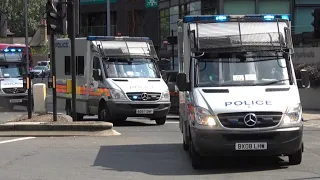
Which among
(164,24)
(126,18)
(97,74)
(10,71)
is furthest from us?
(126,18)

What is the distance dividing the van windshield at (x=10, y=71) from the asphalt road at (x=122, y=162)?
1261cm

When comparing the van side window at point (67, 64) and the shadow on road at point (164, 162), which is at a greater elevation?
the van side window at point (67, 64)

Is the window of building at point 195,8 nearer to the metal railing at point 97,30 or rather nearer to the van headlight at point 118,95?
the metal railing at point 97,30

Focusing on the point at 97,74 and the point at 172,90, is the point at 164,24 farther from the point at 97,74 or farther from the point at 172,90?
the point at 97,74

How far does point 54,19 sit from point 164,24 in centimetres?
2931

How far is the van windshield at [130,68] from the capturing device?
17.7 metres

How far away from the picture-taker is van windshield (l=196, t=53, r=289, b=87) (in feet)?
32.7

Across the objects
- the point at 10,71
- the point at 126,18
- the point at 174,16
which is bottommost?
the point at 10,71

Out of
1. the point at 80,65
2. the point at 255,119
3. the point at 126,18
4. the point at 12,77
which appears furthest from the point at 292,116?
the point at 126,18

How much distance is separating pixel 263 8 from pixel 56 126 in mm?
21958

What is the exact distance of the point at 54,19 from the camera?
47.9ft

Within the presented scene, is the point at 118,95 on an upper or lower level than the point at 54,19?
lower

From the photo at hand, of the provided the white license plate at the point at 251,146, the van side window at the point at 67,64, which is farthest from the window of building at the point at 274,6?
the white license plate at the point at 251,146

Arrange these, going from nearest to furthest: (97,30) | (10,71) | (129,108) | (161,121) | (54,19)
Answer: (54,19), (129,108), (161,121), (10,71), (97,30)
